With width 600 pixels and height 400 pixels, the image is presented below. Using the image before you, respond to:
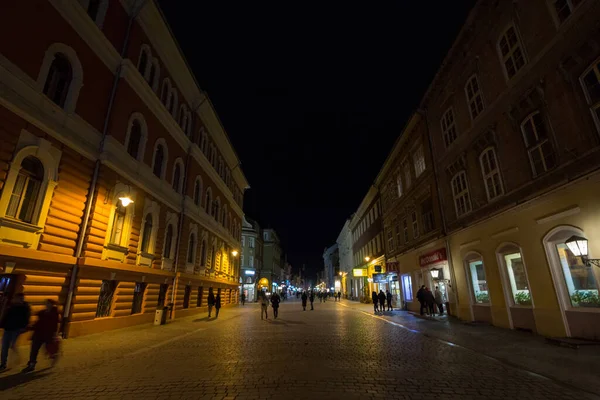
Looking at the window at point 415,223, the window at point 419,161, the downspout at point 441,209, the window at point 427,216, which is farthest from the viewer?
the window at point 415,223

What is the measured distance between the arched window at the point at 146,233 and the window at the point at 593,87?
1919 centimetres

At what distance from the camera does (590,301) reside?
973cm

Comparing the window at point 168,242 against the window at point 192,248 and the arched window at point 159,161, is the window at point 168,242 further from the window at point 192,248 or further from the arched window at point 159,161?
the arched window at point 159,161

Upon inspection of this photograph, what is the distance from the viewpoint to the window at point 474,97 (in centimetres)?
1548

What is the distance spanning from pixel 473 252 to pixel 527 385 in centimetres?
1113

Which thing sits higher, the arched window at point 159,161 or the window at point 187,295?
the arched window at point 159,161

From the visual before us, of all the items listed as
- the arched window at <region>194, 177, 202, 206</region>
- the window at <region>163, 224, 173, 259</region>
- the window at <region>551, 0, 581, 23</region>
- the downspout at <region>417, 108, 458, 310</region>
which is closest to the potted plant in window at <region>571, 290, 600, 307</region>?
the downspout at <region>417, 108, 458, 310</region>

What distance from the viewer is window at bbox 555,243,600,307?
381 inches

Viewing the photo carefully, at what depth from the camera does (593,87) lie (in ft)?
31.5

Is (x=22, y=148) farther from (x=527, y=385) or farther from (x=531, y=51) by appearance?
(x=531, y=51)

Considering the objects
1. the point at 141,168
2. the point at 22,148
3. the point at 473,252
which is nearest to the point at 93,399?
the point at 22,148

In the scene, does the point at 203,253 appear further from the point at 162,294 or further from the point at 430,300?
the point at 430,300

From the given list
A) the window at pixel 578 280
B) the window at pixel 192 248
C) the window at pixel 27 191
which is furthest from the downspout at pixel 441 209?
the window at pixel 27 191

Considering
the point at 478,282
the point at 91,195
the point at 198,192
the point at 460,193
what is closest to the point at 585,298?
the point at 478,282
